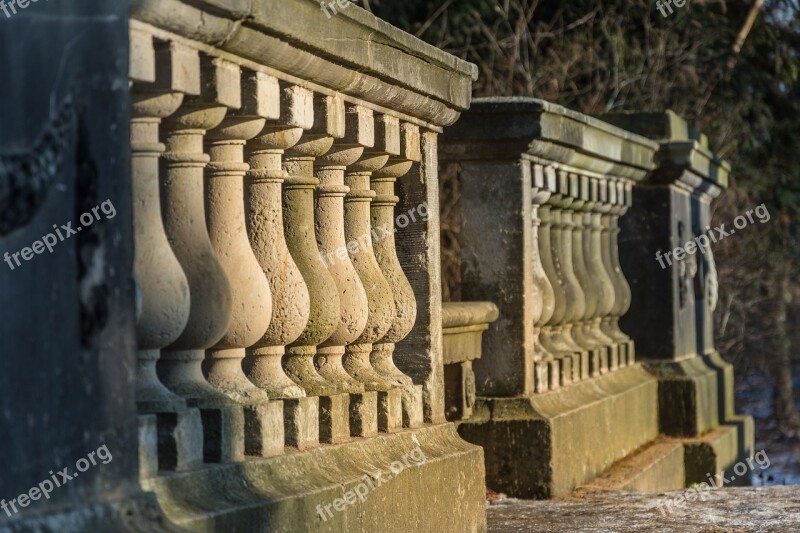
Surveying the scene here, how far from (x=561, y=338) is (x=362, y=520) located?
319cm

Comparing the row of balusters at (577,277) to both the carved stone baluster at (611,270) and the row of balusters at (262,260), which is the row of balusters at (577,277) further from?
the row of balusters at (262,260)

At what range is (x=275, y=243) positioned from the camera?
380 centimetres

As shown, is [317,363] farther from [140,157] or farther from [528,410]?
[528,410]

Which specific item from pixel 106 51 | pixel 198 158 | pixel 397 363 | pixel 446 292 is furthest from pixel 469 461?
pixel 446 292

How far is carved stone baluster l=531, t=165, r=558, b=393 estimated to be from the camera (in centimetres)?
636

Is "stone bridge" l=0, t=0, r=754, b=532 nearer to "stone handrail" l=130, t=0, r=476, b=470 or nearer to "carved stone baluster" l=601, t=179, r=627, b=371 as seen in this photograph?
"stone handrail" l=130, t=0, r=476, b=470

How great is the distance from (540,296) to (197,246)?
3265mm

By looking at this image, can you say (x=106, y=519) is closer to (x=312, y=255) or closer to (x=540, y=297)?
(x=312, y=255)

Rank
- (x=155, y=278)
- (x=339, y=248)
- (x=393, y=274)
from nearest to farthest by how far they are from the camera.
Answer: (x=155, y=278), (x=339, y=248), (x=393, y=274)

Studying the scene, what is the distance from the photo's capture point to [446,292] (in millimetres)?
10570

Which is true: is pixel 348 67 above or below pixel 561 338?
above

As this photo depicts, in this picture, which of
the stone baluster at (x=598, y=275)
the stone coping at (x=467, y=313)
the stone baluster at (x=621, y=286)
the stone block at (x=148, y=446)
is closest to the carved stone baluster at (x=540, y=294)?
the stone coping at (x=467, y=313)

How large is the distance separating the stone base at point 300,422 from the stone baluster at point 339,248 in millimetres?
337

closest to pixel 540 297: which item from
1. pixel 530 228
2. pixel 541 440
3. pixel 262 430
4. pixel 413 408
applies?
pixel 530 228
